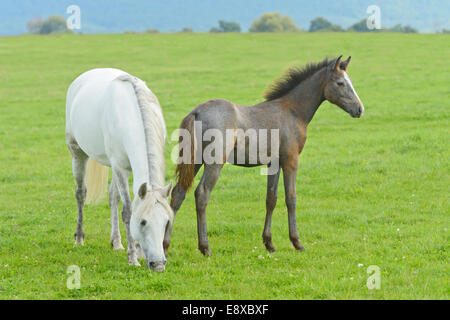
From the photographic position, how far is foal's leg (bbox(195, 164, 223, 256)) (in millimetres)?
7422

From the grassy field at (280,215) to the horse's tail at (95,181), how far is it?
62 cm

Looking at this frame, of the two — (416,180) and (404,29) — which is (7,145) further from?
(404,29)

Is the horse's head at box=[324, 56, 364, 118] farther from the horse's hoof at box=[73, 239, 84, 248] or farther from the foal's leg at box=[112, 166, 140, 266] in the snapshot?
the horse's hoof at box=[73, 239, 84, 248]

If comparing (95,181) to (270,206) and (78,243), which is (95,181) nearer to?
(78,243)

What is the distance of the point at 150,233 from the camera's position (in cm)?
622

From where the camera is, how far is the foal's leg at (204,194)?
292 inches

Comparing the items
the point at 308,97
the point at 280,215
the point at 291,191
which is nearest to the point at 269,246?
the point at 291,191

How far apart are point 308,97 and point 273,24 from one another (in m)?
72.8

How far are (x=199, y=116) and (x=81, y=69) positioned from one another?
2859 centimetres

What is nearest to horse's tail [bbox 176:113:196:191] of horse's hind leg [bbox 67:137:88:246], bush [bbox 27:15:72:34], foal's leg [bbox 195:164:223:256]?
foal's leg [bbox 195:164:223:256]

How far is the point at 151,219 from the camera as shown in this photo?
20.3 feet

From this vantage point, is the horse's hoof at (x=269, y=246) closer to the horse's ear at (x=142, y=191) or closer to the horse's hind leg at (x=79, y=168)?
the horse's ear at (x=142, y=191)

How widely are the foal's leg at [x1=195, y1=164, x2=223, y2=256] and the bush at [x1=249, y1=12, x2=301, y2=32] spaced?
2881 inches

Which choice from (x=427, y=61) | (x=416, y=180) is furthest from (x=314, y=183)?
(x=427, y=61)
